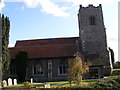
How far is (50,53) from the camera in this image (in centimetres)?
3850

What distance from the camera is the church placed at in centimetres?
3675

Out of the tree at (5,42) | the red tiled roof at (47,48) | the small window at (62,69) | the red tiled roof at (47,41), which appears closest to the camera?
Answer: the tree at (5,42)

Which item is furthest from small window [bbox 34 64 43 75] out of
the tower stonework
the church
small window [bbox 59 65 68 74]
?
the tower stonework

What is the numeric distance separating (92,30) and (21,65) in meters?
16.1

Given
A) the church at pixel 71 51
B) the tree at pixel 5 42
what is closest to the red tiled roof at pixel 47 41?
the church at pixel 71 51

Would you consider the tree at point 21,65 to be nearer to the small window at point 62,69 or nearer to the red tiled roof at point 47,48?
the red tiled roof at point 47,48

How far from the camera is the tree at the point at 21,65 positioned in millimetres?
36125

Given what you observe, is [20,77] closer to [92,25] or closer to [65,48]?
[65,48]

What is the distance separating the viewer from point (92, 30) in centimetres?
4103

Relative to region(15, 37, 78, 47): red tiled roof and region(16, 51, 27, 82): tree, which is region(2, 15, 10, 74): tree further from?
region(15, 37, 78, 47): red tiled roof

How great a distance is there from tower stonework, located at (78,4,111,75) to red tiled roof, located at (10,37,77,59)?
114 inches

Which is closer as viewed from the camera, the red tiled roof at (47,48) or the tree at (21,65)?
the tree at (21,65)

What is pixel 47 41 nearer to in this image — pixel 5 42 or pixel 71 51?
pixel 71 51

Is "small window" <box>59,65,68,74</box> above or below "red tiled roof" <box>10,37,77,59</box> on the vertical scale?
below
